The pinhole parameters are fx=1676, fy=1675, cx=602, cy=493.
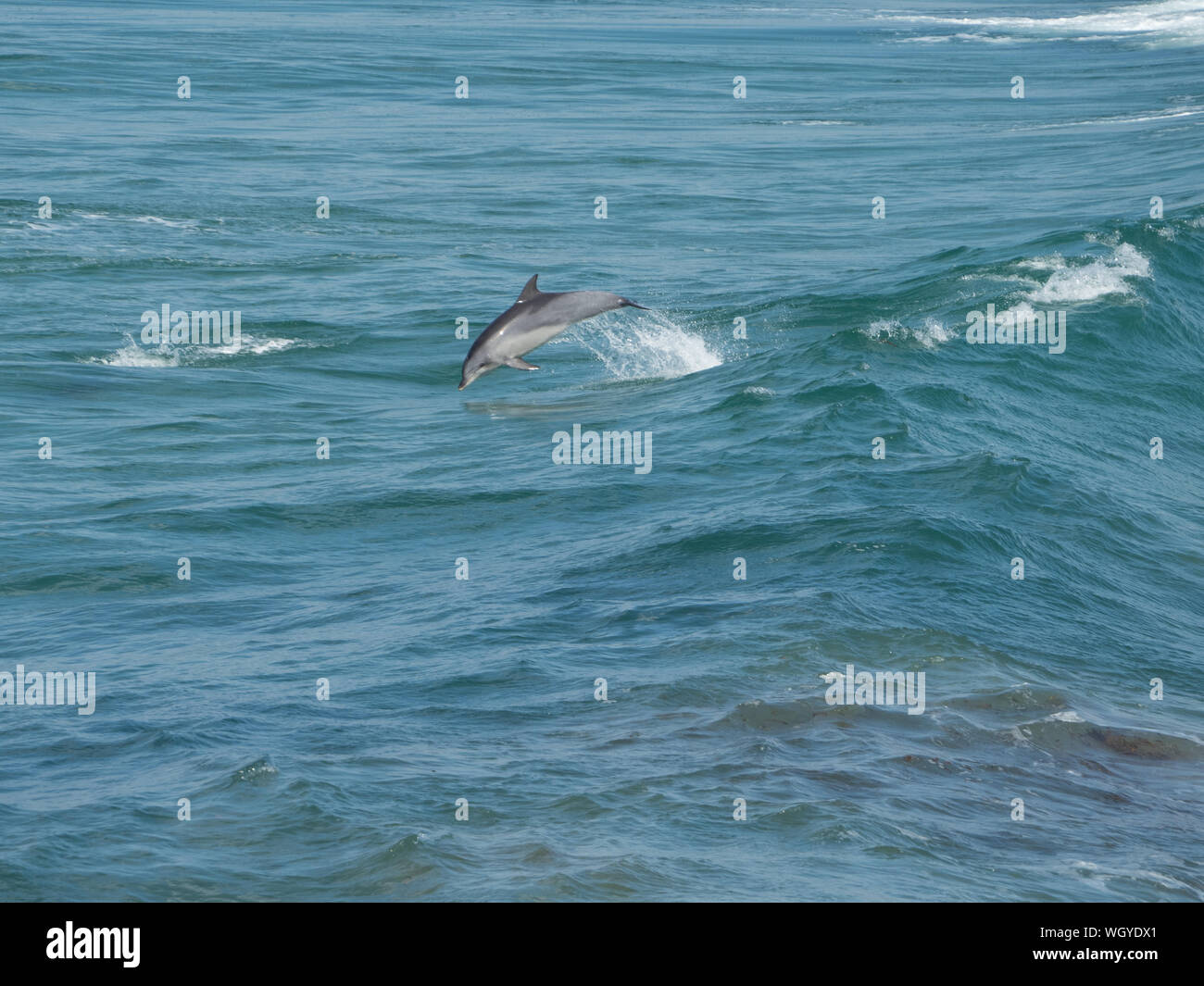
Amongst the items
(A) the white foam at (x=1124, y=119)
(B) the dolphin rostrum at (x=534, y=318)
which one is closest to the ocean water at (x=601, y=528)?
(B) the dolphin rostrum at (x=534, y=318)

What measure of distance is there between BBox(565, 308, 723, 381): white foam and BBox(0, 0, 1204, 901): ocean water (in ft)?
0.33

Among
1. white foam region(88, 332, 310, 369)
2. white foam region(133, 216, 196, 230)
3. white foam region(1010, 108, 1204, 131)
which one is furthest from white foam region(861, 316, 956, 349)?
white foam region(1010, 108, 1204, 131)

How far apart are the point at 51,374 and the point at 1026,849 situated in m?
19.8

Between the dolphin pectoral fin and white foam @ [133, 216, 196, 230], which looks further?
white foam @ [133, 216, 196, 230]

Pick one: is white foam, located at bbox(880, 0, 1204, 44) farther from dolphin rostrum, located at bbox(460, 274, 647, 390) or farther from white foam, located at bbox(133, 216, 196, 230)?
dolphin rostrum, located at bbox(460, 274, 647, 390)

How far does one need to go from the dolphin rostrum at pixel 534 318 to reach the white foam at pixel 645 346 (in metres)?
5.39

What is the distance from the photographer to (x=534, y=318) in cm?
2008

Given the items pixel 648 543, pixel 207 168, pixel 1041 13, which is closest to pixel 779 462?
pixel 648 543

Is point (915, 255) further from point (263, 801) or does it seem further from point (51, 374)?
point (263, 801)

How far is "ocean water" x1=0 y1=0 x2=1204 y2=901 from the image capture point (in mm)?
11445

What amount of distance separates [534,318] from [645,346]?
8.01m

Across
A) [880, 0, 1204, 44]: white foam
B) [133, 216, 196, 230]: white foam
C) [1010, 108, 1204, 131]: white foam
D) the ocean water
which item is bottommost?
the ocean water

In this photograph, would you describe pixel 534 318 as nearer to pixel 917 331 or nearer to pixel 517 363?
pixel 517 363

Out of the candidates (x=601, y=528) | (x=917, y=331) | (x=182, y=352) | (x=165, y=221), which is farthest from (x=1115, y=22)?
(x=601, y=528)
